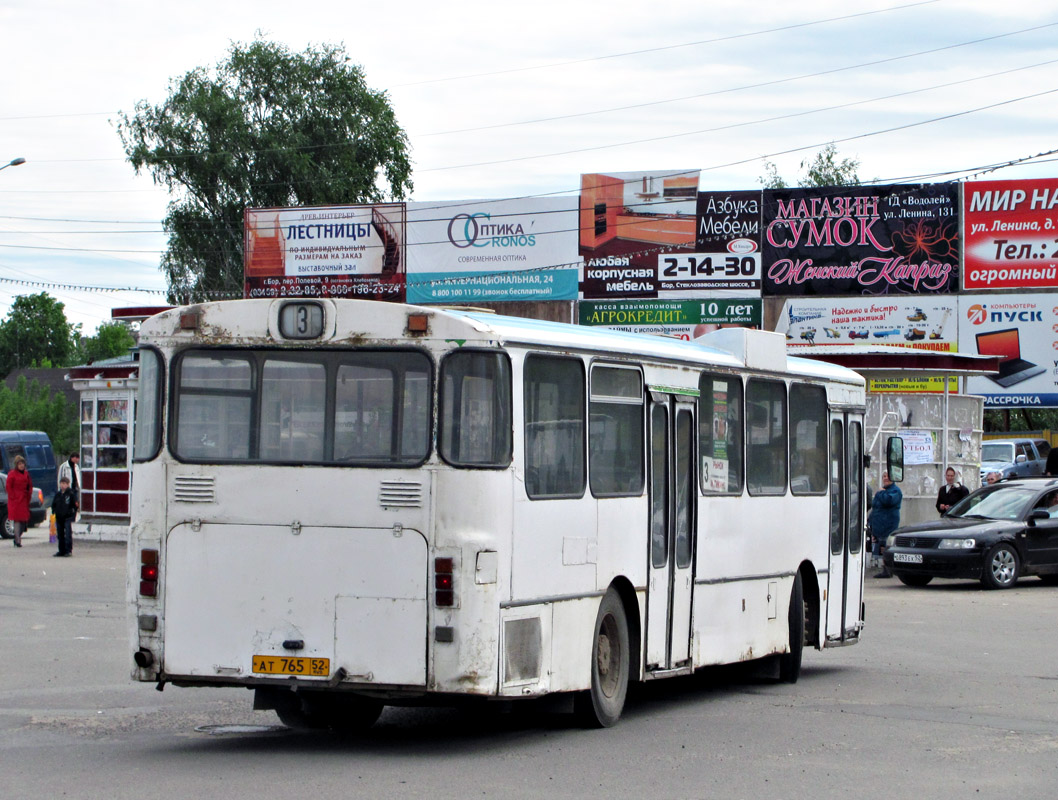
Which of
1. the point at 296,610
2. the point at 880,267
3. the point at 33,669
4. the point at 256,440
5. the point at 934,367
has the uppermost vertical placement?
the point at 880,267

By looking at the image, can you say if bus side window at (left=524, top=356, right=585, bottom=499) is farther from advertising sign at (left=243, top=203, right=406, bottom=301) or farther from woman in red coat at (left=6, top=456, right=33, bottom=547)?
advertising sign at (left=243, top=203, right=406, bottom=301)

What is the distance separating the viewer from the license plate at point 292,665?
876cm

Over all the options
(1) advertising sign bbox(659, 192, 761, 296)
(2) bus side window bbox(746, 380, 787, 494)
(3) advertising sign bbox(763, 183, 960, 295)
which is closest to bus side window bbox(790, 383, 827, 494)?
(2) bus side window bbox(746, 380, 787, 494)

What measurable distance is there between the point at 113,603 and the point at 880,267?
2703cm

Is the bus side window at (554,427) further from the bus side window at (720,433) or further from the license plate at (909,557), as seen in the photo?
the license plate at (909,557)

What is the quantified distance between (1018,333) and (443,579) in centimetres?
3537

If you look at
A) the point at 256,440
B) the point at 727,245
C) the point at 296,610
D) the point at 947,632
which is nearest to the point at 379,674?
the point at 296,610

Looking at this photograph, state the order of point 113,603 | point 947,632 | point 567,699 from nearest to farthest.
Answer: point 567,699 < point 947,632 < point 113,603

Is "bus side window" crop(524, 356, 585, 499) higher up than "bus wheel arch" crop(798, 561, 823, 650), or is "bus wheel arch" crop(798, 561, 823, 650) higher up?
"bus side window" crop(524, 356, 585, 499)

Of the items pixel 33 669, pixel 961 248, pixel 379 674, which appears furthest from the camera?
pixel 961 248

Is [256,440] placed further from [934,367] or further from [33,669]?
[934,367]

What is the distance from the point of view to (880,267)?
41.5m

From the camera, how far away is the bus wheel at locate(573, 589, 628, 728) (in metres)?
9.87

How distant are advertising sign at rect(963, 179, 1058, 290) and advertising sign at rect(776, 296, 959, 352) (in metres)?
1.08
